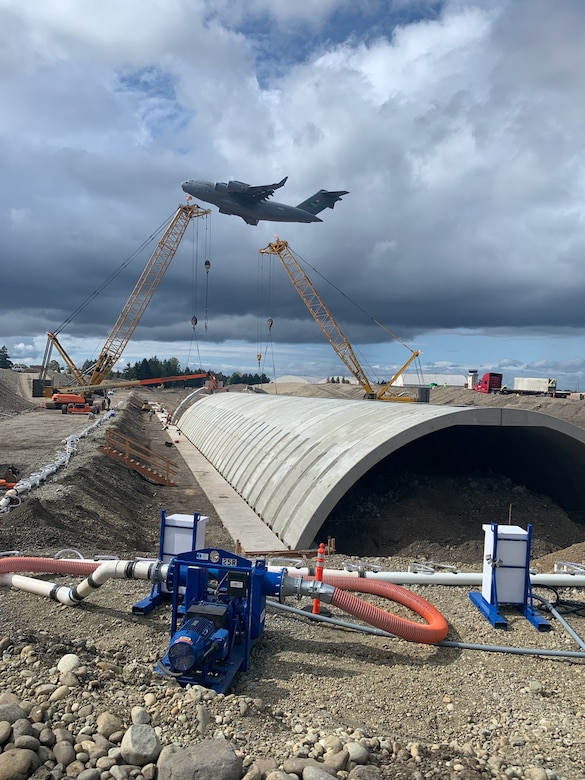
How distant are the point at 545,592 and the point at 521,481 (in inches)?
443

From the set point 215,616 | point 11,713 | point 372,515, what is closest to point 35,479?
point 372,515

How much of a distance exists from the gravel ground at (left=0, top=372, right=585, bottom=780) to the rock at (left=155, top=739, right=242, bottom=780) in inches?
7.1

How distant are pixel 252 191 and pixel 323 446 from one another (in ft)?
90.3

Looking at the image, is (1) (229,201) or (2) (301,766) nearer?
(2) (301,766)

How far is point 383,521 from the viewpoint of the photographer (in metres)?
17.5

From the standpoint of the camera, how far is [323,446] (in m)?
19.4

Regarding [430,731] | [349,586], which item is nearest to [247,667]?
[430,731]

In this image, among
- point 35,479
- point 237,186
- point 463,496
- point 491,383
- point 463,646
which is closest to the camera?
point 463,646

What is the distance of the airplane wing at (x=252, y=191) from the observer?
1605 inches

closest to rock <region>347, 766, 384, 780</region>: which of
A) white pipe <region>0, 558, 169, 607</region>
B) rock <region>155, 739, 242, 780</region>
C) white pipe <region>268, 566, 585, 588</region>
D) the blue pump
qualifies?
rock <region>155, 739, 242, 780</region>

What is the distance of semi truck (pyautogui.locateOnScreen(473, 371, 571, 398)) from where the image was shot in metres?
80.9

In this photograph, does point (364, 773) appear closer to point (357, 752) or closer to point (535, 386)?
point (357, 752)

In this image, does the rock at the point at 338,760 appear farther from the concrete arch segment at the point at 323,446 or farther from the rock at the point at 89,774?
the concrete arch segment at the point at 323,446

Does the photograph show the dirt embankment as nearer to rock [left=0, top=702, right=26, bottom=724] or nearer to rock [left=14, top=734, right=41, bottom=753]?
rock [left=0, top=702, right=26, bottom=724]
